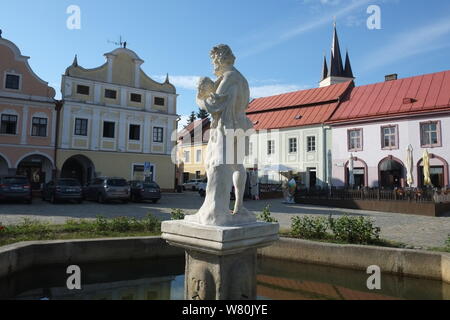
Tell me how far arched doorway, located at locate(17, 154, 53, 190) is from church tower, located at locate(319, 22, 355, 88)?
49.0m

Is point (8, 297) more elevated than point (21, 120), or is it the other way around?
point (21, 120)

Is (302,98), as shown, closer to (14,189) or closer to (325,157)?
(325,157)

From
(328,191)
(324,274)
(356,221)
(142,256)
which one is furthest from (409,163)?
(142,256)

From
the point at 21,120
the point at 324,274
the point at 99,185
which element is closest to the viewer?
the point at 324,274

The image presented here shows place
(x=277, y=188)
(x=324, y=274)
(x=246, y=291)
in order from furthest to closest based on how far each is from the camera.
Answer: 1. (x=277, y=188)
2. (x=324, y=274)
3. (x=246, y=291)

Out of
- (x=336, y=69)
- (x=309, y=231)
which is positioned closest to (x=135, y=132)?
(x=309, y=231)

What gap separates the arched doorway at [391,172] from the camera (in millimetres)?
26281

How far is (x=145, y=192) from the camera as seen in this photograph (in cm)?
2139

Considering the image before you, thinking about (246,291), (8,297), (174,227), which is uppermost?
(174,227)

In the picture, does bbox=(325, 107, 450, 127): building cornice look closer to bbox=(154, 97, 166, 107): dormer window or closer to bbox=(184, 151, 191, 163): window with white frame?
bbox=(154, 97, 166, 107): dormer window

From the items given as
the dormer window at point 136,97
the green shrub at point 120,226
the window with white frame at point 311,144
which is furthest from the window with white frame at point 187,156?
the green shrub at point 120,226

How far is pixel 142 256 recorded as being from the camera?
645cm
